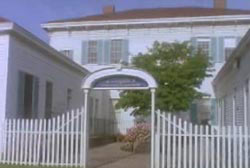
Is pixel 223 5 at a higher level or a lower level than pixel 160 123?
higher

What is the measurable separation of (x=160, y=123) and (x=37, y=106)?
7.47 metres

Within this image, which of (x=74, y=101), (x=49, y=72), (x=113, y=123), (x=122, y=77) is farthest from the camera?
(x=113, y=123)

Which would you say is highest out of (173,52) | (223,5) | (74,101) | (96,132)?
(223,5)

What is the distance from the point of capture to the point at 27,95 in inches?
699

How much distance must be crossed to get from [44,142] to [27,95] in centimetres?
416

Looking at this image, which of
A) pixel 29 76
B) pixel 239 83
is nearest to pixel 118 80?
pixel 29 76

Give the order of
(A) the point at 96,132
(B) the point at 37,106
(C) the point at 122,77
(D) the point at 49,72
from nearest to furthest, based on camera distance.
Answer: (C) the point at 122,77
(B) the point at 37,106
(D) the point at 49,72
(A) the point at 96,132

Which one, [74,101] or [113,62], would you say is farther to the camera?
[113,62]

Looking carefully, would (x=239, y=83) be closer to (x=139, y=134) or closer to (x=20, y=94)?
(x=139, y=134)

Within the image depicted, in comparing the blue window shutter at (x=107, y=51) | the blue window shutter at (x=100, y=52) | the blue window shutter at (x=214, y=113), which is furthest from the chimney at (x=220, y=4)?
the blue window shutter at (x=100, y=52)

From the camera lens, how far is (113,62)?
31.1 meters

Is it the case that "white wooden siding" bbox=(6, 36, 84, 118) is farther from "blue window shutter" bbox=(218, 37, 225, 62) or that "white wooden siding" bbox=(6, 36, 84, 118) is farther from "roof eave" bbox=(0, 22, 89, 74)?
"blue window shutter" bbox=(218, 37, 225, 62)

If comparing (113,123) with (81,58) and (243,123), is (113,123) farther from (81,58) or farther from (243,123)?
(243,123)

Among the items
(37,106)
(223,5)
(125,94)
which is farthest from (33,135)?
(223,5)
